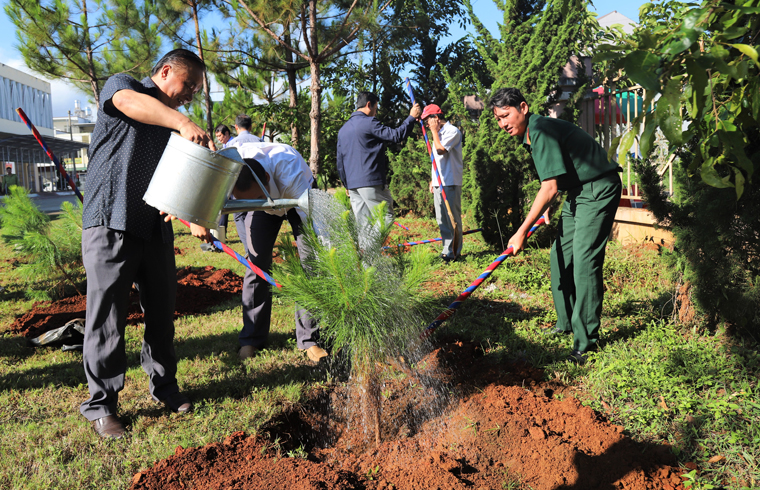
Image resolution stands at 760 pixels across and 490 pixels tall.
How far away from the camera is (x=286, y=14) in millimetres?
8398

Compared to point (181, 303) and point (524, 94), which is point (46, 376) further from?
point (524, 94)

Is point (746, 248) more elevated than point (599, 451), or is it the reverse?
point (746, 248)

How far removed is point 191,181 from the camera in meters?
1.94

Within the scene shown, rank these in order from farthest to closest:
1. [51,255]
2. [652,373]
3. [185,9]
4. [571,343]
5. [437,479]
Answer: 1. [185,9]
2. [51,255]
3. [571,343]
4. [652,373]
5. [437,479]

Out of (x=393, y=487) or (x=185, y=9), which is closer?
(x=393, y=487)

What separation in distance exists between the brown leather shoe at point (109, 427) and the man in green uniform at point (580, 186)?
253cm

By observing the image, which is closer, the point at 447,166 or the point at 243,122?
the point at 447,166

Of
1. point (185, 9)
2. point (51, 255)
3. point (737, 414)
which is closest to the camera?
point (737, 414)

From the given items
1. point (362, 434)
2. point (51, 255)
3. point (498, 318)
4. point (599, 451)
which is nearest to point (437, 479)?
point (362, 434)

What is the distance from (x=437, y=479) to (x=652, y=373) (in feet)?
→ 5.53

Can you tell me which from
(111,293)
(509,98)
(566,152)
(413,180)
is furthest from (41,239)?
(413,180)

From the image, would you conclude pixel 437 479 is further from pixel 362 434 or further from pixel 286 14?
pixel 286 14

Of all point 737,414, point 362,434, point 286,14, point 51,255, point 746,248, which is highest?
Result: point 286,14

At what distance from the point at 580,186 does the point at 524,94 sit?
359 cm
